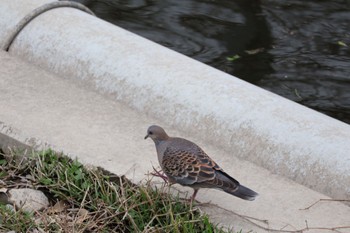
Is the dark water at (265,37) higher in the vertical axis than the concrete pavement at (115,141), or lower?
lower

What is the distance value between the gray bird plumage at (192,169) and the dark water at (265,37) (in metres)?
2.92

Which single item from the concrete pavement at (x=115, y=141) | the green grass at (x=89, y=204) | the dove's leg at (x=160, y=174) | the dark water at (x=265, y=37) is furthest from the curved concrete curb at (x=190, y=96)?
→ the dark water at (x=265, y=37)

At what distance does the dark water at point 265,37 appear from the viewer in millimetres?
7613

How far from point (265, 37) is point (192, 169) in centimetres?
420

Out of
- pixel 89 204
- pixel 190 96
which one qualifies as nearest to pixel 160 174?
pixel 89 204

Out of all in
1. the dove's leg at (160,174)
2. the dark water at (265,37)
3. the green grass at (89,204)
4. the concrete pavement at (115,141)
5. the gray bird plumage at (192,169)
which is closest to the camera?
the green grass at (89,204)

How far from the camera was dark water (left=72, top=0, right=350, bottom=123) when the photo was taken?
7613 mm

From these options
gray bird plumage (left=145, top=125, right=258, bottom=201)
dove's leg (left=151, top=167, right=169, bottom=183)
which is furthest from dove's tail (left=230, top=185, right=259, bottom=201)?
dove's leg (left=151, top=167, right=169, bottom=183)

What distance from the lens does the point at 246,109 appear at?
520cm

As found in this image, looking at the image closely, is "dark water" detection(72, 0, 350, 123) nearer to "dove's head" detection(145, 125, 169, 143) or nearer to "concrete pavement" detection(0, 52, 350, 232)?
"concrete pavement" detection(0, 52, 350, 232)

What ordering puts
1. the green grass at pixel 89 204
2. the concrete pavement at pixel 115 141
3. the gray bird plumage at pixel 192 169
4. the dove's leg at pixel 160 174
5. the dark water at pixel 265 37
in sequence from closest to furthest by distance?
the green grass at pixel 89 204 → the gray bird plumage at pixel 192 169 → the concrete pavement at pixel 115 141 → the dove's leg at pixel 160 174 → the dark water at pixel 265 37

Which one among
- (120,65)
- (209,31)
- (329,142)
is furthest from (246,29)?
(329,142)

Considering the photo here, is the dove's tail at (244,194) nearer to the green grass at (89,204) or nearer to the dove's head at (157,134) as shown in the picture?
the green grass at (89,204)

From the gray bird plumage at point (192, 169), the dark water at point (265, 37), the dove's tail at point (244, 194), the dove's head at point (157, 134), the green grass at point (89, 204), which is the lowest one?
the dark water at point (265, 37)
